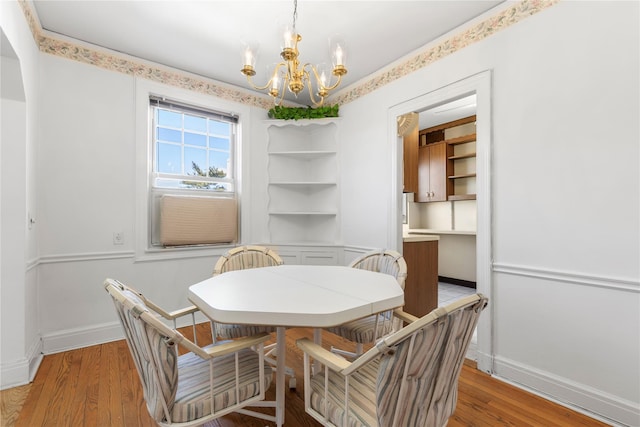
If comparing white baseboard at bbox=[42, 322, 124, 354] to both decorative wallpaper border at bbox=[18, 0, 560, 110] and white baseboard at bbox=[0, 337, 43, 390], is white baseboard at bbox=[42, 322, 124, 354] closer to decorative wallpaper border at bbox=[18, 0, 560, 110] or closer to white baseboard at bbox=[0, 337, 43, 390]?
white baseboard at bbox=[0, 337, 43, 390]

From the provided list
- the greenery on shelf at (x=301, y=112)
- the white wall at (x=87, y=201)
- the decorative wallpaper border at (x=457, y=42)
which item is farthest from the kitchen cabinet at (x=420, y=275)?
the white wall at (x=87, y=201)

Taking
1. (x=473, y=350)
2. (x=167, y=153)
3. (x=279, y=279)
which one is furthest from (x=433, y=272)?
(x=167, y=153)

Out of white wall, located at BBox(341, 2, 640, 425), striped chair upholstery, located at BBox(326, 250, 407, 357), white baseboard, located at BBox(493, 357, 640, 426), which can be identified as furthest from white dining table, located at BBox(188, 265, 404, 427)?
white baseboard, located at BBox(493, 357, 640, 426)

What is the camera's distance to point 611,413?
1676mm

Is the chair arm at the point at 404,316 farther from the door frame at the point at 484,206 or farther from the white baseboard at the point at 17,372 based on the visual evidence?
the white baseboard at the point at 17,372

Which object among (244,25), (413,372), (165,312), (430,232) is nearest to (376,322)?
(413,372)

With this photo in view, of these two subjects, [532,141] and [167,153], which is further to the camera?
[167,153]

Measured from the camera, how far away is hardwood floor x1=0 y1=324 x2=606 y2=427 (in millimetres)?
1674

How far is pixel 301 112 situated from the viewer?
3.67 meters

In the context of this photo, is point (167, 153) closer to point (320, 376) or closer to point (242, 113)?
point (242, 113)

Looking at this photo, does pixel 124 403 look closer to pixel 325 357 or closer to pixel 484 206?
pixel 325 357

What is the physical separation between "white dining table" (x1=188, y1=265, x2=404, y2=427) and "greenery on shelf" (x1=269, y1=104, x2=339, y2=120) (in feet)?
7.50

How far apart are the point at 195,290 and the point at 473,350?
2.19 metres

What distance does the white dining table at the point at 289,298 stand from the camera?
1.19 meters
